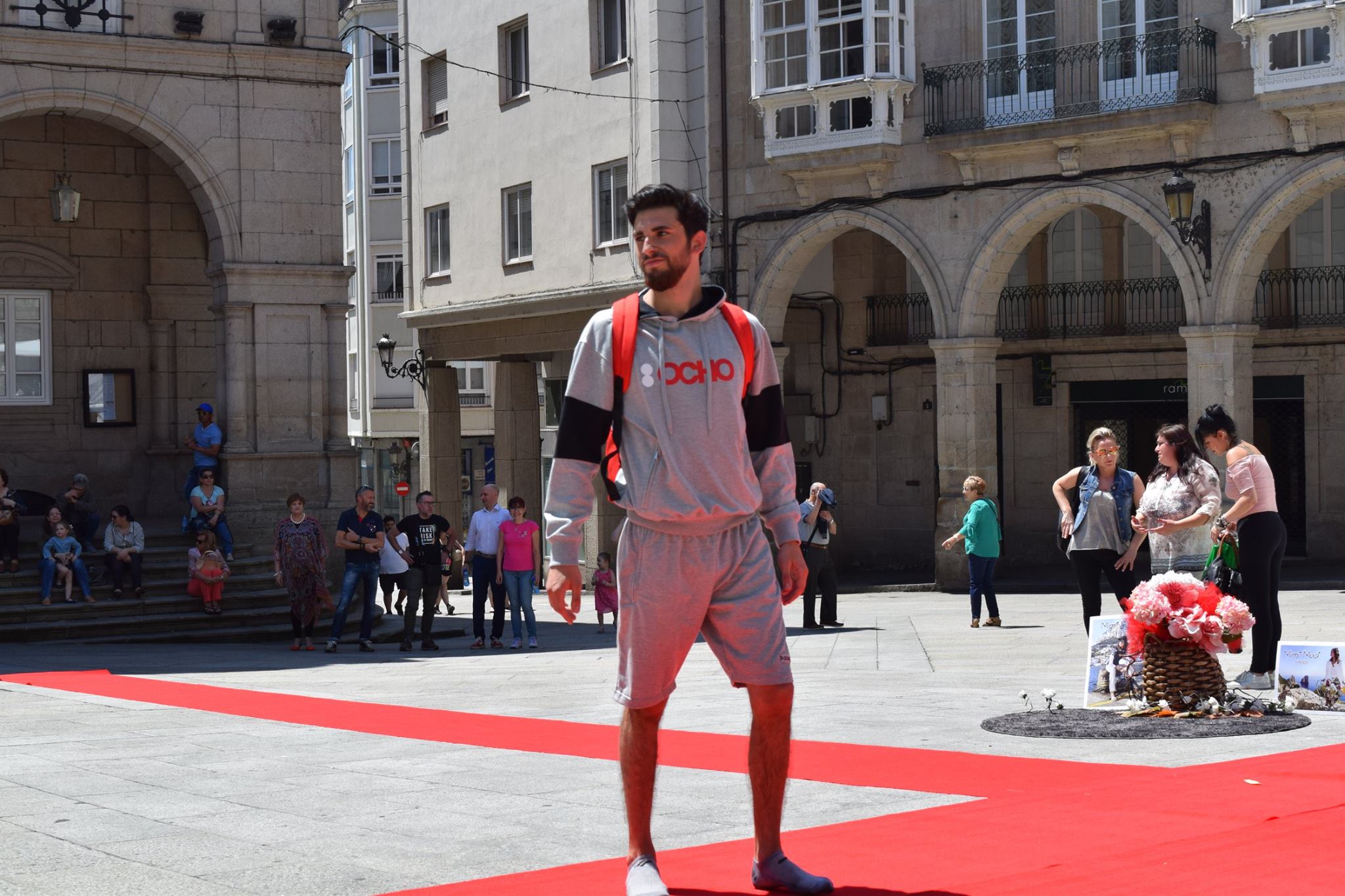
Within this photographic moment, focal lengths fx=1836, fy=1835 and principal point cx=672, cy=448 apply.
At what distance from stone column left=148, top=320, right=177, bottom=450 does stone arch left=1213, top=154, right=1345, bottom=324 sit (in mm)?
13154

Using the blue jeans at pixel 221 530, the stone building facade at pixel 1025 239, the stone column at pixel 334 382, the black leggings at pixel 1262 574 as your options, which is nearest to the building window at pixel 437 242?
the stone building facade at pixel 1025 239

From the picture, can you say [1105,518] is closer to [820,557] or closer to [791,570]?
[820,557]

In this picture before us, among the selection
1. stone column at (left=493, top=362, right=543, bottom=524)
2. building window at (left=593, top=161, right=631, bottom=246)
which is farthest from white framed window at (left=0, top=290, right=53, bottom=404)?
stone column at (left=493, top=362, right=543, bottom=524)

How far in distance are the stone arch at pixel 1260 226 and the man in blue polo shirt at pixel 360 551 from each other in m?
11.5

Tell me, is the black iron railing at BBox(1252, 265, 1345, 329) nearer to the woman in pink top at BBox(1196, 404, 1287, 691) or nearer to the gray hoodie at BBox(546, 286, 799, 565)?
the woman in pink top at BBox(1196, 404, 1287, 691)

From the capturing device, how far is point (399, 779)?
7180mm

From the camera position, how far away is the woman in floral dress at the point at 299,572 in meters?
17.9

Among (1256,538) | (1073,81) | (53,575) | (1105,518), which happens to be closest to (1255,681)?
(1256,538)

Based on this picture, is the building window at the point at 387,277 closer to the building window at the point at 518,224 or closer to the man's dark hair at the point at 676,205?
the building window at the point at 518,224

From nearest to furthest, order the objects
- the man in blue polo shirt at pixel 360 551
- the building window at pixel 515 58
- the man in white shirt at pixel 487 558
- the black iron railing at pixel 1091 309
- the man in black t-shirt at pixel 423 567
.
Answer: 1. the man in blue polo shirt at pixel 360 551
2. the man in black t-shirt at pixel 423 567
3. the man in white shirt at pixel 487 558
4. the black iron railing at pixel 1091 309
5. the building window at pixel 515 58

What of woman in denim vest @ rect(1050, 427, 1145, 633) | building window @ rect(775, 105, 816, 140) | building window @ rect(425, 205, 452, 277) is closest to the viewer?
woman in denim vest @ rect(1050, 427, 1145, 633)

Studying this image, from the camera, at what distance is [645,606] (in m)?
5.02

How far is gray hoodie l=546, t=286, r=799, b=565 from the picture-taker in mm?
4973

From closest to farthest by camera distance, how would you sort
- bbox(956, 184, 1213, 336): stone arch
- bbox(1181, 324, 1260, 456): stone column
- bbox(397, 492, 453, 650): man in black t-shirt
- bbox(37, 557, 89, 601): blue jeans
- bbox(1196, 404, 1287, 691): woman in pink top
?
bbox(1196, 404, 1287, 691): woman in pink top
bbox(37, 557, 89, 601): blue jeans
bbox(397, 492, 453, 650): man in black t-shirt
bbox(1181, 324, 1260, 456): stone column
bbox(956, 184, 1213, 336): stone arch
